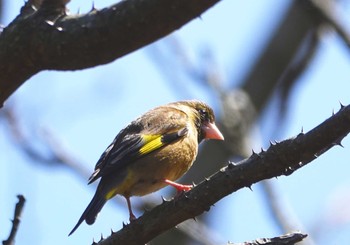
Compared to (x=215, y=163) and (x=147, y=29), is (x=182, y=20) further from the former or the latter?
(x=215, y=163)

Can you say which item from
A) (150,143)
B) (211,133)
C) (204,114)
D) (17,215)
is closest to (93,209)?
(150,143)

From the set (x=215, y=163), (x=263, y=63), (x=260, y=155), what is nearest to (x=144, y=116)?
(x=215, y=163)

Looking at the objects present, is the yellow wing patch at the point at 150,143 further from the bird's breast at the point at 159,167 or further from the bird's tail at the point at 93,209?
the bird's tail at the point at 93,209

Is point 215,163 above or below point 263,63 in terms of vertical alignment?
below

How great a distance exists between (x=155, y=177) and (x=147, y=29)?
258 cm

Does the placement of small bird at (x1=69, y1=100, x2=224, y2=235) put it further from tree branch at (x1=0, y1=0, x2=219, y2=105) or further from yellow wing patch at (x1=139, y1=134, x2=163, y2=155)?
tree branch at (x1=0, y1=0, x2=219, y2=105)

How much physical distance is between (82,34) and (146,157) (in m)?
2.45

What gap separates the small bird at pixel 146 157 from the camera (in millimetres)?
5734

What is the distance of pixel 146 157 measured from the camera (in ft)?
20.1

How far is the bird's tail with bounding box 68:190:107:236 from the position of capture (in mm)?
5211

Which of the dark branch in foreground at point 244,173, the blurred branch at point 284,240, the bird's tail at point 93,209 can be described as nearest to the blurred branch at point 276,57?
the bird's tail at point 93,209

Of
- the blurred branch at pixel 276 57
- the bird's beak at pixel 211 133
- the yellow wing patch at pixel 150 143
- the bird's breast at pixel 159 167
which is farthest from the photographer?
the blurred branch at pixel 276 57

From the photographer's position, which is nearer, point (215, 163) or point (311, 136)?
point (311, 136)

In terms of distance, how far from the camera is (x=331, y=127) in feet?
11.3
